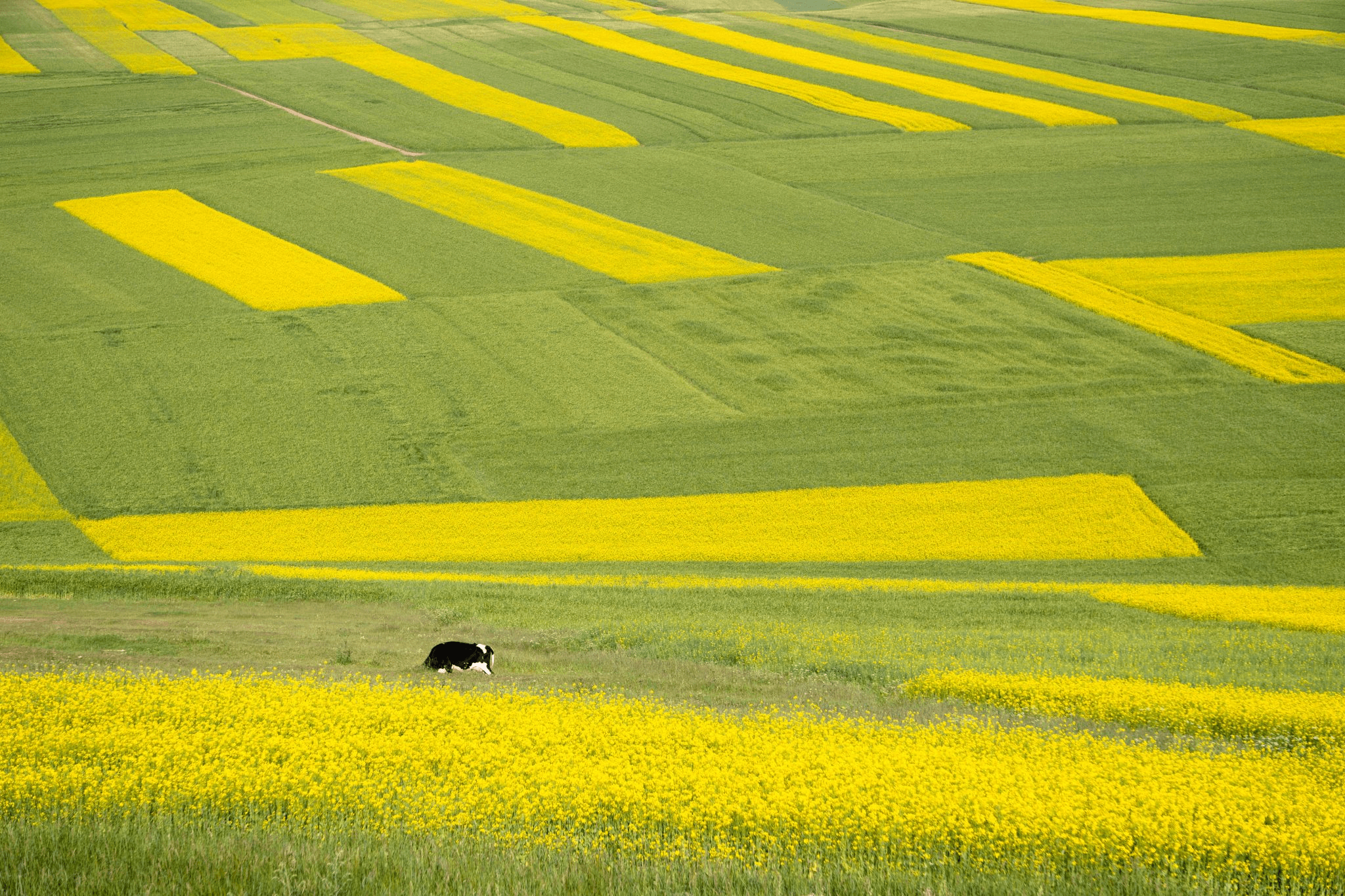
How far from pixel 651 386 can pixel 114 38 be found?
64771 mm

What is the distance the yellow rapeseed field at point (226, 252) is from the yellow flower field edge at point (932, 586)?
18.4 metres

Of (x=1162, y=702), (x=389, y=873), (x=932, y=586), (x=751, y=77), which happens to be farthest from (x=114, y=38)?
(x=389, y=873)

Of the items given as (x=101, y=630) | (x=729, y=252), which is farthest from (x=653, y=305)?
(x=101, y=630)

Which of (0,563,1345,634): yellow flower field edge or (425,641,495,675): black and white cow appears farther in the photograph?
(0,563,1345,634): yellow flower field edge

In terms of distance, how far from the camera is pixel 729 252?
4441 cm

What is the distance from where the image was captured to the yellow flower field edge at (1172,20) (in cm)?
7912

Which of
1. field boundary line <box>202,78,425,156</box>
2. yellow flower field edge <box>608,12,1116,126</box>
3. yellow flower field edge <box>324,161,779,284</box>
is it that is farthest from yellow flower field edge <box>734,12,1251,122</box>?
field boundary line <box>202,78,425,156</box>

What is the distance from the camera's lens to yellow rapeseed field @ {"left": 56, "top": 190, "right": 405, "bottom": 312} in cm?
3950

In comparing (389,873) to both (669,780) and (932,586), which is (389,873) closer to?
(669,780)

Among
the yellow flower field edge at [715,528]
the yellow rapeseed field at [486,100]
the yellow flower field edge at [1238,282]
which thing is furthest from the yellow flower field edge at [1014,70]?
the yellow flower field edge at [715,528]

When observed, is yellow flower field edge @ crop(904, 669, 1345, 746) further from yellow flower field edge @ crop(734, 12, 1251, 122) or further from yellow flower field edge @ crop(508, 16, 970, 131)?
yellow flower field edge @ crop(734, 12, 1251, 122)

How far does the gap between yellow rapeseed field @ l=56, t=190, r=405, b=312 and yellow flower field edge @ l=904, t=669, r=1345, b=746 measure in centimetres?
2963

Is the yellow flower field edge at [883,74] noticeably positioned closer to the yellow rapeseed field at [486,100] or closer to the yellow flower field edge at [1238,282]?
the yellow rapeseed field at [486,100]

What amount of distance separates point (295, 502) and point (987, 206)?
3435cm
